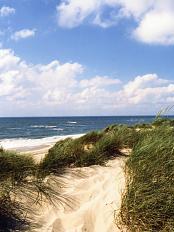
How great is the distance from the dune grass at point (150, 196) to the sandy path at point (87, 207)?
0.29m

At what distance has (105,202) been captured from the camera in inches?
221

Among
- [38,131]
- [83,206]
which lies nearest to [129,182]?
[83,206]

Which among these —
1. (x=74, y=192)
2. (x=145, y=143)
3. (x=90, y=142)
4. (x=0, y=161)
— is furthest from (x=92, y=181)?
(x=90, y=142)

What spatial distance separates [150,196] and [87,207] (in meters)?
1.26

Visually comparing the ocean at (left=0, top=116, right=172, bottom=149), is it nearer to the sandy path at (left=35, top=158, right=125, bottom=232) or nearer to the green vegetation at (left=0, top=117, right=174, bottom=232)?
the green vegetation at (left=0, top=117, right=174, bottom=232)

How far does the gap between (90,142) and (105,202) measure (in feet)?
22.5

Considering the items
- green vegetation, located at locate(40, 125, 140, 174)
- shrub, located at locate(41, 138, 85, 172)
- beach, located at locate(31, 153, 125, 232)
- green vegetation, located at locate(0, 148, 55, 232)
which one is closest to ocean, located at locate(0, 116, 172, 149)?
green vegetation, located at locate(40, 125, 140, 174)

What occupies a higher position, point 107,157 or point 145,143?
point 145,143

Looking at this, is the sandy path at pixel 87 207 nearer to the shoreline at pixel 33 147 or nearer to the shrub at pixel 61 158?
the shrub at pixel 61 158

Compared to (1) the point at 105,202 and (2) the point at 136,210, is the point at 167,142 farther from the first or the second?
(2) the point at 136,210

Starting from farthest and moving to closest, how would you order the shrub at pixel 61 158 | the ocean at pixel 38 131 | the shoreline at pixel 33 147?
the ocean at pixel 38 131
the shoreline at pixel 33 147
the shrub at pixel 61 158

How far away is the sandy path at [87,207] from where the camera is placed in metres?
5.09

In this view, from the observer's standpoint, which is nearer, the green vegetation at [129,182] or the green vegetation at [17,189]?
the green vegetation at [129,182]

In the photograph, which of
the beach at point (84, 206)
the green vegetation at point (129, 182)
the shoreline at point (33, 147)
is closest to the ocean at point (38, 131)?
the shoreline at point (33, 147)
